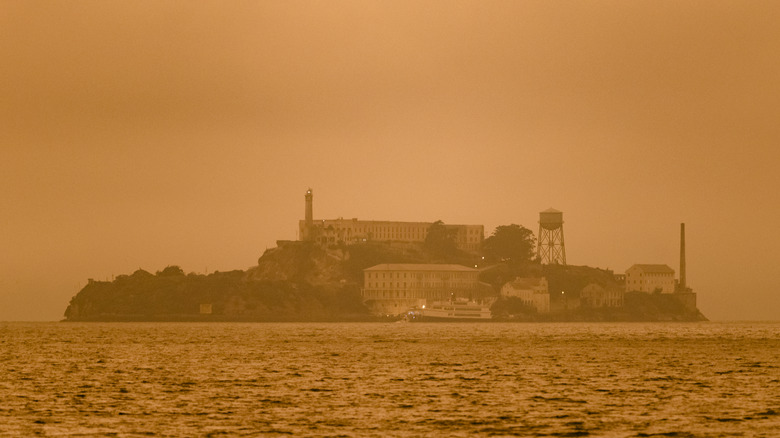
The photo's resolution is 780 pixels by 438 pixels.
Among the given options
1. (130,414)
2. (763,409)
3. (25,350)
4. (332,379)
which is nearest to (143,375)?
(332,379)

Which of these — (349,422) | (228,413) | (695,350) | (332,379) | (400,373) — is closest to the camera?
(349,422)

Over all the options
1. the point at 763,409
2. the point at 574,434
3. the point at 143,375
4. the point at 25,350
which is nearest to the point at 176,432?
the point at 574,434

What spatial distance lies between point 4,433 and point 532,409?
2009 centimetres

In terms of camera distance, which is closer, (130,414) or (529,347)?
(130,414)

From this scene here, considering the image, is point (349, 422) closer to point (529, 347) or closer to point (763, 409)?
point (763, 409)

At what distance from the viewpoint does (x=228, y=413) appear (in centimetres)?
4959

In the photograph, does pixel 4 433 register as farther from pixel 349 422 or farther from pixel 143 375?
pixel 143 375

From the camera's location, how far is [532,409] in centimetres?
5128

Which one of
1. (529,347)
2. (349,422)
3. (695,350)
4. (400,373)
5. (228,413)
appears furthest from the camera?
(529,347)

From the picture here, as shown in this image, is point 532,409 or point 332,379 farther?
point 332,379

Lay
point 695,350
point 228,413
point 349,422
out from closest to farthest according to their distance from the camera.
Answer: point 349,422, point 228,413, point 695,350

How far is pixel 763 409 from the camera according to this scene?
5112 cm

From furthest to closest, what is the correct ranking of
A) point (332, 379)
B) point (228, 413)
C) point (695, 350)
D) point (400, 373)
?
point (695, 350) < point (400, 373) < point (332, 379) < point (228, 413)

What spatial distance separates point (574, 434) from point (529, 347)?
257 ft
